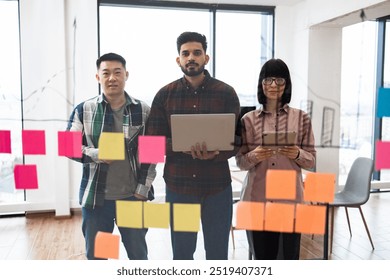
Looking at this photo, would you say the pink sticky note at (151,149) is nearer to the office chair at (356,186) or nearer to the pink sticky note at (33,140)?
the pink sticky note at (33,140)

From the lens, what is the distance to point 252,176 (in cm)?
132

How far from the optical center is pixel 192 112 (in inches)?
50.1

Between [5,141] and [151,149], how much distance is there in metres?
0.58

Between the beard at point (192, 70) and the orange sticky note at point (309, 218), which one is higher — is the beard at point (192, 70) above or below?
above

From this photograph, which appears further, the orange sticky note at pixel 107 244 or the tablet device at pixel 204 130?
the orange sticky note at pixel 107 244

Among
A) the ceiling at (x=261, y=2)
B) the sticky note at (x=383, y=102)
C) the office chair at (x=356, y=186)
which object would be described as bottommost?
the office chair at (x=356, y=186)

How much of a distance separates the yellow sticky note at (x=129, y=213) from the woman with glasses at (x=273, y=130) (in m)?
0.43

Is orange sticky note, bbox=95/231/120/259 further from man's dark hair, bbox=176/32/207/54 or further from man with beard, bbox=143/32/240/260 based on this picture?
man's dark hair, bbox=176/32/207/54

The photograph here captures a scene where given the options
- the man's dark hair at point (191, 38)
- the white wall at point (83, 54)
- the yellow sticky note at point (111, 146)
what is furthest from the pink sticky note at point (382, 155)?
the yellow sticky note at point (111, 146)

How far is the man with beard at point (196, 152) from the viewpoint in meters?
1.28

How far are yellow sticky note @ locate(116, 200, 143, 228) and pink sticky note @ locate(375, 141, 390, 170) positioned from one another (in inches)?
36.9

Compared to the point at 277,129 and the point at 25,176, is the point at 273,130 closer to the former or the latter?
the point at 277,129

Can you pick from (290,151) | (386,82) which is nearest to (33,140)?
(290,151)

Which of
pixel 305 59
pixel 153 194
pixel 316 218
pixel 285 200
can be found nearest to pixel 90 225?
pixel 153 194
